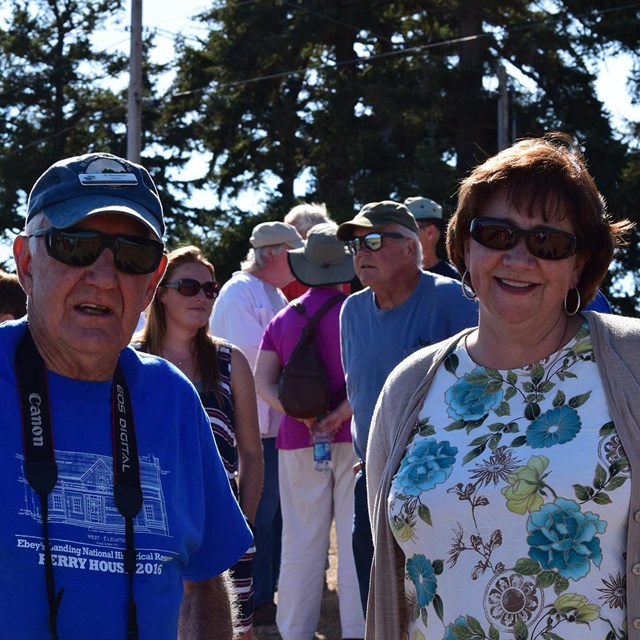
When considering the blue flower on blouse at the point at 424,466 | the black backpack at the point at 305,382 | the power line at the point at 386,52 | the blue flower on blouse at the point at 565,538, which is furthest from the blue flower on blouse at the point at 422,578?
the power line at the point at 386,52

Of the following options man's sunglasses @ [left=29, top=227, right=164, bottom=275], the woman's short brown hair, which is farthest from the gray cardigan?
man's sunglasses @ [left=29, top=227, right=164, bottom=275]

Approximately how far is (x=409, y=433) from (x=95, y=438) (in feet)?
3.35

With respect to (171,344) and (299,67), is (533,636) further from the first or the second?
(299,67)

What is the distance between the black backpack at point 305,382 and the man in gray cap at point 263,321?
903mm

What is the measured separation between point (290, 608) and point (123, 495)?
13.2 feet

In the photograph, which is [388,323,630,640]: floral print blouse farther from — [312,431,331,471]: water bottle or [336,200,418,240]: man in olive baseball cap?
[312,431,331,471]: water bottle

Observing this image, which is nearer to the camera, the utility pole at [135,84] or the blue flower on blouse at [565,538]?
the blue flower on blouse at [565,538]

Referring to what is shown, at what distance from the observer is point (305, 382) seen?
5602 mm

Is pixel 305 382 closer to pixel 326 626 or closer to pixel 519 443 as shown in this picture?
pixel 326 626

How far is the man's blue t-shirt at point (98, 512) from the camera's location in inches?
79.5

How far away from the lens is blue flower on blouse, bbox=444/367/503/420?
2.84 m

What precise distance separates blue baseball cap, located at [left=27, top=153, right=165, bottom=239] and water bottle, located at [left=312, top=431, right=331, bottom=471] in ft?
11.6

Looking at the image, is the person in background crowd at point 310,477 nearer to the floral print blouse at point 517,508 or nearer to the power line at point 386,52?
the floral print blouse at point 517,508

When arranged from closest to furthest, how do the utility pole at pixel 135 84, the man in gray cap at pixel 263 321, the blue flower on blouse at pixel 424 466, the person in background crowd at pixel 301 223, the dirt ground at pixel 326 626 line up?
1. the blue flower on blouse at pixel 424 466
2. the dirt ground at pixel 326 626
3. the man in gray cap at pixel 263 321
4. the person in background crowd at pixel 301 223
5. the utility pole at pixel 135 84
